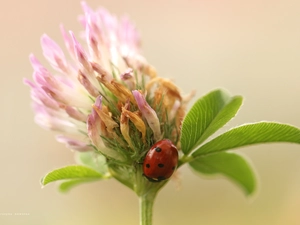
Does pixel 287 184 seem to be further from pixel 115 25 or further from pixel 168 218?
pixel 115 25

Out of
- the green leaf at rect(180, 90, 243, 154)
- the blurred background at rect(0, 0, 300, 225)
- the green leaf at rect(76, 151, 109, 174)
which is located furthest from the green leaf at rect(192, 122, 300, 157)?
the blurred background at rect(0, 0, 300, 225)

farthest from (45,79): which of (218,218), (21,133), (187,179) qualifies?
(21,133)

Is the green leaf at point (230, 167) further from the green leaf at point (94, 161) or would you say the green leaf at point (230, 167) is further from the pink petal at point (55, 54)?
the pink petal at point (55, 54)

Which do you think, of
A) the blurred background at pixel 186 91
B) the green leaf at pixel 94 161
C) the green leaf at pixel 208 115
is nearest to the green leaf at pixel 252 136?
the green leaf at pixel 208 115

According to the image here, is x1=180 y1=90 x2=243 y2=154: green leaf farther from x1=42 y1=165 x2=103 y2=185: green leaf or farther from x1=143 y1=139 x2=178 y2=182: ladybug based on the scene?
x1=42 y1=165 x2=103 y2=185: green leaf

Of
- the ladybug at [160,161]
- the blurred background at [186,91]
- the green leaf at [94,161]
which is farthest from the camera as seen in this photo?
the blurred background at [186,91]

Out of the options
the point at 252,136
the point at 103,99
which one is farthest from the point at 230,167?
the point at 103,99
